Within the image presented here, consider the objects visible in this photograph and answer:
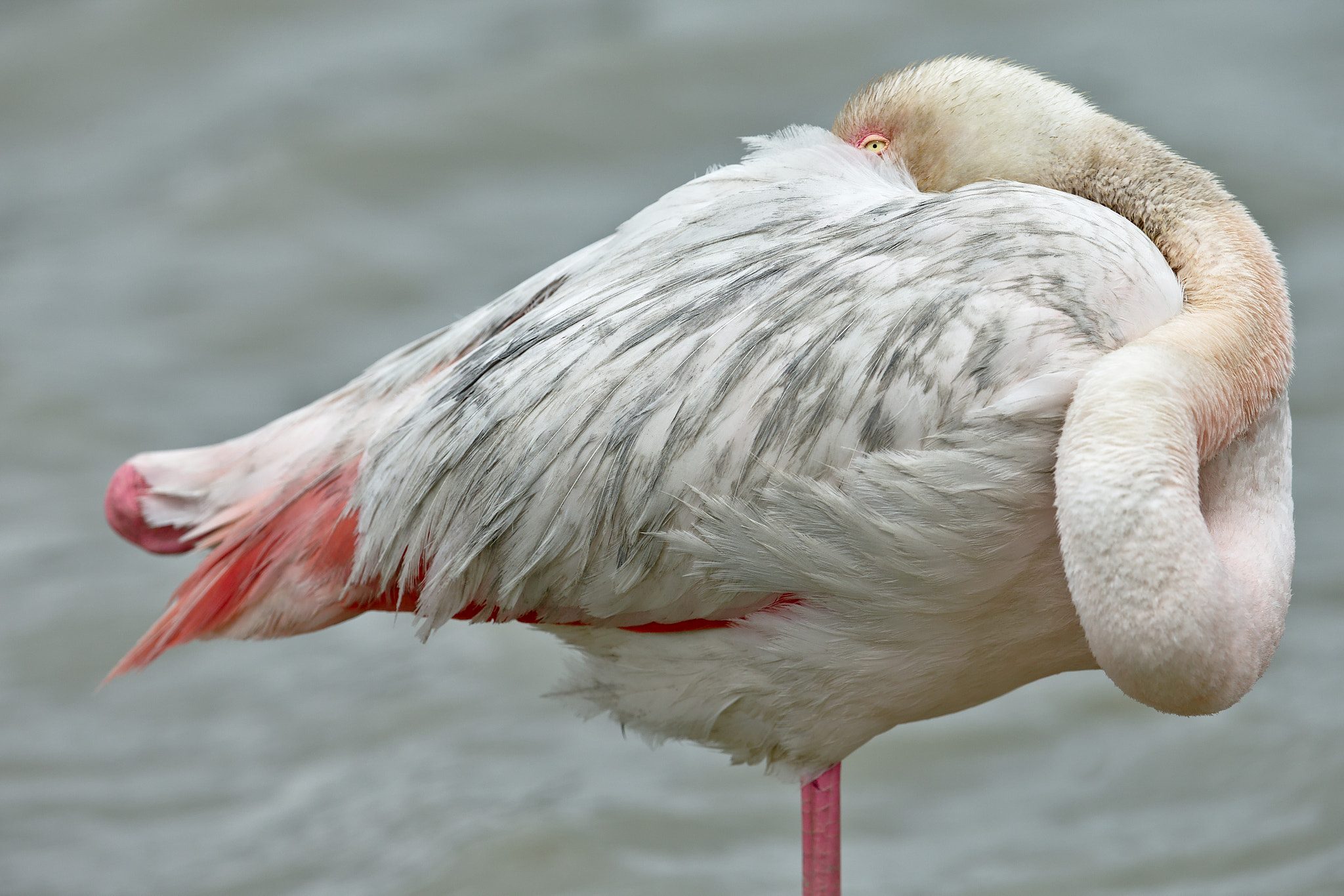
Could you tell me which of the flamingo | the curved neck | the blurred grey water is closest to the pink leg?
the flamingo

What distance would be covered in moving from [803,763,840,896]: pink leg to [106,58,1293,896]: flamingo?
50 millimetres

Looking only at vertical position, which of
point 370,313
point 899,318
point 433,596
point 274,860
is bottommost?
point 274,860

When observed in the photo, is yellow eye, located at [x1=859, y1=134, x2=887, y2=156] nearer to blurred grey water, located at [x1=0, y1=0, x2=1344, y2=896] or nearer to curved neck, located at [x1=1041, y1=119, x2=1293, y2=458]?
curved neck, located at [x1=1041, y1=119, x2=1293, y2=458]

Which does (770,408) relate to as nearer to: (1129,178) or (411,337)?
(1129,178)

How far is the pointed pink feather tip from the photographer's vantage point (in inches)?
104

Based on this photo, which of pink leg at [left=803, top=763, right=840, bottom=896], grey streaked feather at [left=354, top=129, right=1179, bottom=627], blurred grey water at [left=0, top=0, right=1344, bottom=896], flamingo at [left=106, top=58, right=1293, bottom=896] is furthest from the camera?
blurred grey water at [left=0, top=0, right=1344, bottom=896]

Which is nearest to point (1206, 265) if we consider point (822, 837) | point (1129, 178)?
point (1129, 178)

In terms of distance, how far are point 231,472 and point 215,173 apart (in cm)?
355

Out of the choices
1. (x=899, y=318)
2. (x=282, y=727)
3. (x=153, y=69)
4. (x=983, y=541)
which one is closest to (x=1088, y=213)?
(x=899, y=318)

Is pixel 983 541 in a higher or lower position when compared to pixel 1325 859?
higher

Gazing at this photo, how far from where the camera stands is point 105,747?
3.88 m

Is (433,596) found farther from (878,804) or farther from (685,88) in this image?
(685,88)

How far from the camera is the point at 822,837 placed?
267cm

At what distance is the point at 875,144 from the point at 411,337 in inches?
117
